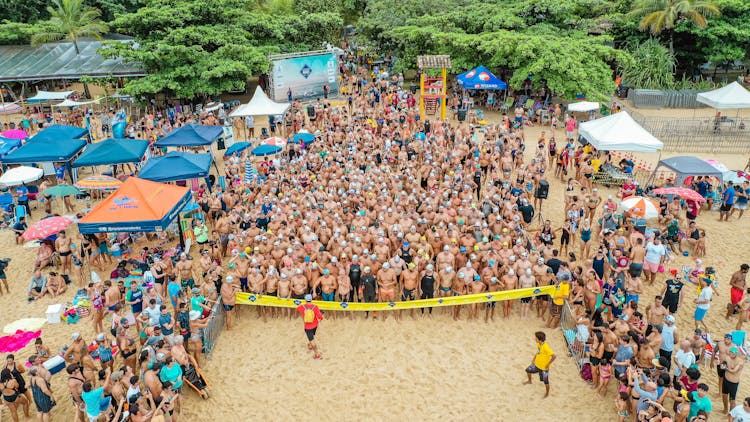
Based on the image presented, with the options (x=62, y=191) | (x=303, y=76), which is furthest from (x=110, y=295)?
(x=303, y=76)

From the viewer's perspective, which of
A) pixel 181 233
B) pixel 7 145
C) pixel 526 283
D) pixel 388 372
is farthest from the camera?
pixel 7 145

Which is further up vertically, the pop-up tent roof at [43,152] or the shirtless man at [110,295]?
the pop-up tent roof at [43,152]

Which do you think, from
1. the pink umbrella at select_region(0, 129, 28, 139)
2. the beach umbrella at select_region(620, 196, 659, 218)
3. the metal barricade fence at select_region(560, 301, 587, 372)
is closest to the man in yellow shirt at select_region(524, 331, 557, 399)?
the metal barricade fence at select_region(560, 301, 587, 372)

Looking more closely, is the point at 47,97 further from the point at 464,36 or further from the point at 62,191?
the point at 464,36

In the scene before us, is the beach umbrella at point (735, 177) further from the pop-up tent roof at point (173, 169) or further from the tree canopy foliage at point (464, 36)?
the pop-up tent roof at point (173, 169)

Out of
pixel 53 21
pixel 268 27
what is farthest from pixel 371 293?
pixel 53 21

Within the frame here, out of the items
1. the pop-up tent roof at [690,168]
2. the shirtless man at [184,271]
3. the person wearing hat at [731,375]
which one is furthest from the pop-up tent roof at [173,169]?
the pop-up tent roof at [690,168]

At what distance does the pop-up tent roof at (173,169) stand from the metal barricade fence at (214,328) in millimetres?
5670

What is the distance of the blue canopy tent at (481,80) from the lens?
27359 mm

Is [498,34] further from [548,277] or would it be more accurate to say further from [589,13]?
[548,277]

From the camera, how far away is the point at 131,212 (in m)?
12.8

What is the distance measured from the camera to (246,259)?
11.9 meters

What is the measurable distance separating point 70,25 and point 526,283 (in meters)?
32.3

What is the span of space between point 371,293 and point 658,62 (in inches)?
1092
